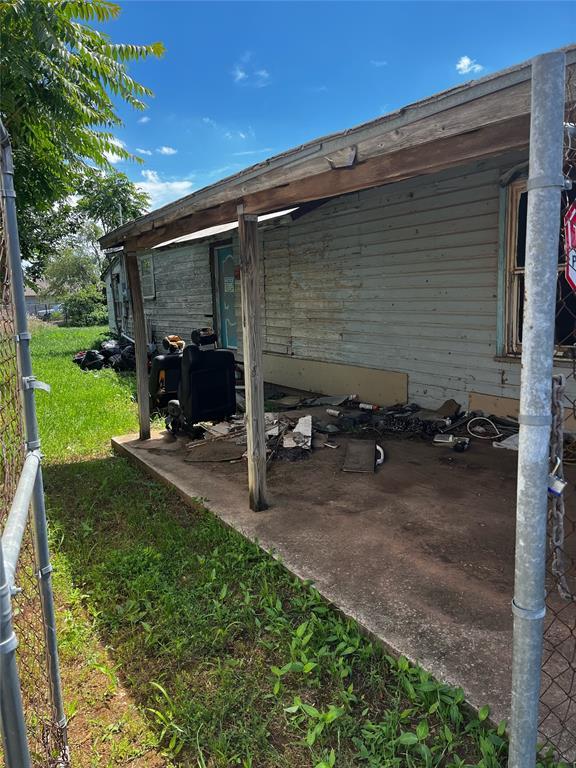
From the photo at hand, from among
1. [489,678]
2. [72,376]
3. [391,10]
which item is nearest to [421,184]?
[391,10]

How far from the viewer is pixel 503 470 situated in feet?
13.6

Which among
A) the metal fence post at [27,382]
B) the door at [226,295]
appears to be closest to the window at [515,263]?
the metal fence post at [27,382]

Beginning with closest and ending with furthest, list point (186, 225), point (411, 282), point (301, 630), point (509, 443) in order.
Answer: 1. point (301, 630)
2. point (186, 225)
3. point (509, 443)
4. point (411, 282)

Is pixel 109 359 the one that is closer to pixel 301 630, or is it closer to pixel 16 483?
pixel 16 483

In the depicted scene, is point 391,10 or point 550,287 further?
point 391,10

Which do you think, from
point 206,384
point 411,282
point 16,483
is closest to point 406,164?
point 16,483

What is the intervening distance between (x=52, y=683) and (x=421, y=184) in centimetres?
580

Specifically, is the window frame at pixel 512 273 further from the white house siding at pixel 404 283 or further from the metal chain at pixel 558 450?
the metal chain at pixel 558 450

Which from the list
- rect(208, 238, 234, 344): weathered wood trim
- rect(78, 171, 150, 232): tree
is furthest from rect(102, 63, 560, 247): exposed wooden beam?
rect(78, 171, 150, 232): tree

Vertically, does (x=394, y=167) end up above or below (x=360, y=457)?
above

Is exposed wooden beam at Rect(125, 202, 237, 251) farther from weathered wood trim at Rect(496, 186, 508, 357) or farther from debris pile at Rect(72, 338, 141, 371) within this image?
debris pile at Rect(72, 338, 141, 371)

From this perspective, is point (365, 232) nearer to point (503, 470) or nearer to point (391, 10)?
point (391, 10)

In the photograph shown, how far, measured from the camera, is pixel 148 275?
13695 millimetres

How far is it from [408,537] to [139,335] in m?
3.46
